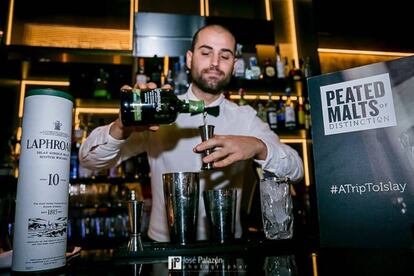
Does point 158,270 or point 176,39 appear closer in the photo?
point 158,270

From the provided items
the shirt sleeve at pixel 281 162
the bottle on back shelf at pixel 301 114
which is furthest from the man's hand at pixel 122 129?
the bottle on back shelf at pixel 301 114

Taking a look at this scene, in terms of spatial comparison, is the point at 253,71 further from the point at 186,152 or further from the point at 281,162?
the point at 281,162

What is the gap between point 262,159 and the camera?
108 centimetres

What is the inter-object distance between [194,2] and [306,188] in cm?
208

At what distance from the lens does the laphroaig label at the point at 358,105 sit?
0.72 meters

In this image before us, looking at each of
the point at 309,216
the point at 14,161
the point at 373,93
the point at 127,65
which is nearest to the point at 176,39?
the point at 127,65

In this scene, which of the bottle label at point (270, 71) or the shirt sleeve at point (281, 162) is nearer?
the shirt sleeve at point (281, 162)

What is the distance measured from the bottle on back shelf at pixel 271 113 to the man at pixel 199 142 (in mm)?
812

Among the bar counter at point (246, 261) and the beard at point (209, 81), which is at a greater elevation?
the beard at point (209, 81)

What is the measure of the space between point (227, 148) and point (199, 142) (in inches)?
27.9

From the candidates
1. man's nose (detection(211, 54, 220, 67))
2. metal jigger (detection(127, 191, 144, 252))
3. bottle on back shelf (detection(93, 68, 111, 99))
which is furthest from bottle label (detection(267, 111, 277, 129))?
metal jigger (detection(127, 191, 144, 252))

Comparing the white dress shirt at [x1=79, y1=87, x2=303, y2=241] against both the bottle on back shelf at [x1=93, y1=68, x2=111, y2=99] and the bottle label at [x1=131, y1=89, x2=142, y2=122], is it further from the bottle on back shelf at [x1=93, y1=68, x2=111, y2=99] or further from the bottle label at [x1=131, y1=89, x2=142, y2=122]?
the bottle on back shelf at [x1=93, y1=68, x2=111, y2=99]

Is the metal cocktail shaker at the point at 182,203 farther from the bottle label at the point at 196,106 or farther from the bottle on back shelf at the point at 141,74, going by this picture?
the bottle on back shelf at the point at 141,74

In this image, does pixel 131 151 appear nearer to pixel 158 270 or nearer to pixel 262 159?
pixel 262 159
